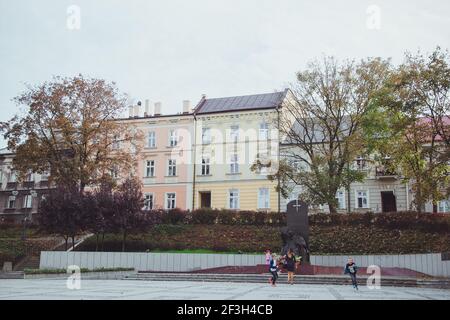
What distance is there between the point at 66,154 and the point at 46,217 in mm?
8540

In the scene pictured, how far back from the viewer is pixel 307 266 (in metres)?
27.1

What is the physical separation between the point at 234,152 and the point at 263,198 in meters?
5.39

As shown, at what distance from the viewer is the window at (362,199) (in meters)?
44.7

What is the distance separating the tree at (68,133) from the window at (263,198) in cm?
1315

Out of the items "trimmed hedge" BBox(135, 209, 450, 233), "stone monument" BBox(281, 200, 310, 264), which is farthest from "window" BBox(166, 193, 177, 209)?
"stone monument" BBox(281, 200, 310, 264)

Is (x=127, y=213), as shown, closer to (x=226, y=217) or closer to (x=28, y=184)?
(x=226, y=217)

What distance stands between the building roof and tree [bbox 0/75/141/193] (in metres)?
12.8

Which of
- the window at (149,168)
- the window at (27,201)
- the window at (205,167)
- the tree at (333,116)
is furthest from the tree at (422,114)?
the window at (27,201)

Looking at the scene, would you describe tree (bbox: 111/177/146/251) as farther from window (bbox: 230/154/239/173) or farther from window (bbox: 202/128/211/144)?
window (bbox: 202/128/211/144)

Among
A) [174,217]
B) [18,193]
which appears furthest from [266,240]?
[18,193]

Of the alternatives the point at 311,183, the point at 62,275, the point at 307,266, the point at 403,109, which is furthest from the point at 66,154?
the point at 403,109

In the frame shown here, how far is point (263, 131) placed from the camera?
158 feet

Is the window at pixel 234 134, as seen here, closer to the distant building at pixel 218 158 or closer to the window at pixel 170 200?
the distant building at pixel 218 158

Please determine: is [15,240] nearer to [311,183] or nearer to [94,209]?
[94,209]
